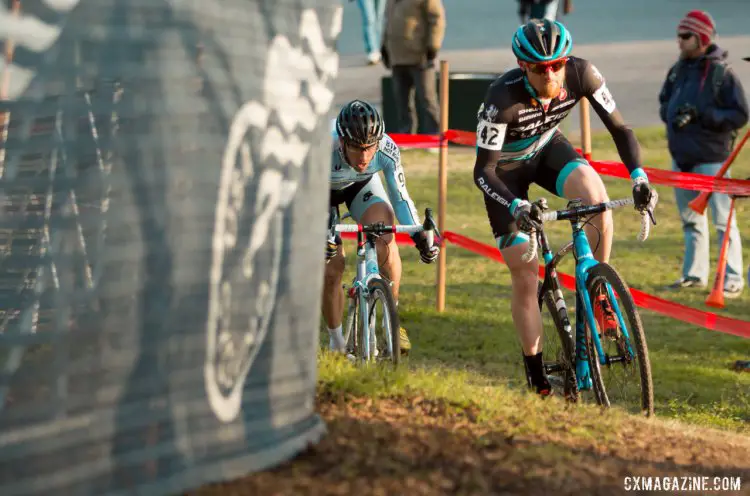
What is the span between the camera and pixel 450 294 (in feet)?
38.3

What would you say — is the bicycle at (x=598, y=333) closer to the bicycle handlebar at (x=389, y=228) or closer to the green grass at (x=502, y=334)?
the green grass at (x=502, y=334)

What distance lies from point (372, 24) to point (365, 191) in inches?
622

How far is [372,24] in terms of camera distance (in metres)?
23.7

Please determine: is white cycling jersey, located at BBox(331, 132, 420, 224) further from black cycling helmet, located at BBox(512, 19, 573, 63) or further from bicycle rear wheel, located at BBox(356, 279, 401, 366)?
black cycling helmet, located at BBox(512, 19, 573, 63)

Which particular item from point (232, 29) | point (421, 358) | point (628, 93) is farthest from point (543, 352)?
point (628, 93)

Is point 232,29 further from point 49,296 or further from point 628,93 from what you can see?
point 628,93

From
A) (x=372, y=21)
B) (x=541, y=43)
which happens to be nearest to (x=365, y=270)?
(x=541, y=43)

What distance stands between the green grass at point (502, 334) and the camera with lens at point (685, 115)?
1.55m

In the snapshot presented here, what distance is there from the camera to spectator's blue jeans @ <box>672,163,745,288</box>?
37.3 feet

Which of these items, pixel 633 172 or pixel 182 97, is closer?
Result: pixel 182 97

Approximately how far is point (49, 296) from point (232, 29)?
106cm

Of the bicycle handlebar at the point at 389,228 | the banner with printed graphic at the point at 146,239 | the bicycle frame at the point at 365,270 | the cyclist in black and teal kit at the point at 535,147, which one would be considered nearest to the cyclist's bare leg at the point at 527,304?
the cyclist in black and teal kit at the point at 535,147

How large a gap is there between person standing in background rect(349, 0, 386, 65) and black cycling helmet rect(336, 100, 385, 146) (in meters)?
15.2

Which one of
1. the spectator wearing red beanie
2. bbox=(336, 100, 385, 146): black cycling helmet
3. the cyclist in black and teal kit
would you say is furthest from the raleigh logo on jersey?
the spectator wearing red beanie
